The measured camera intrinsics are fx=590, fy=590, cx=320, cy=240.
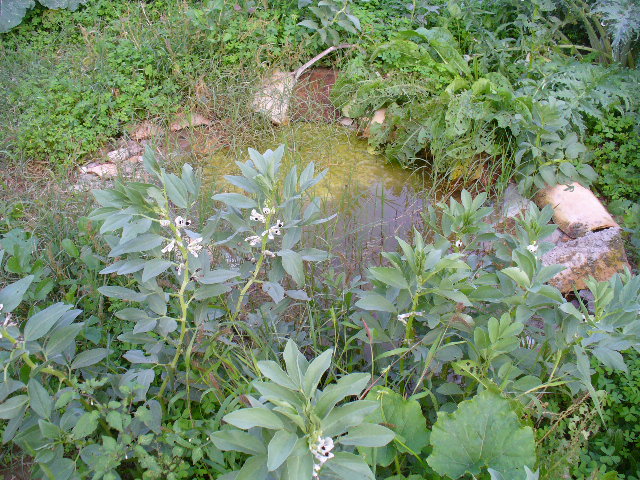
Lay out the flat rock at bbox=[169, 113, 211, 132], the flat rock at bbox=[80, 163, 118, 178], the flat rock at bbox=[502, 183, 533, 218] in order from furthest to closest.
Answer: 1. the flat rock at bbox=[169, 113, 211, 132]
2. the flat rock at bbox=[80, 163, 118, 178]
3. the flat rock at bbox=[502, 183, 533, 218]

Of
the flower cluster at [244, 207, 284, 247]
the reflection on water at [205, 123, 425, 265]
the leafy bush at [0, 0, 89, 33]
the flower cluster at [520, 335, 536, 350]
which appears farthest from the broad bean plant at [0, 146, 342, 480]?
the leafy bush at [0, 0, 89, 33]

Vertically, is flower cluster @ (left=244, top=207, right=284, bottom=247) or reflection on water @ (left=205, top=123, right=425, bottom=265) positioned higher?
flower cluster @ (left=244, top=207, right=284, bottom=247)

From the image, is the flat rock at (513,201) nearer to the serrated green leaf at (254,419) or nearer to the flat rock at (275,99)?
the flat rock at (275,99)

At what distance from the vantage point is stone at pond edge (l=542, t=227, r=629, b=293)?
113 inches

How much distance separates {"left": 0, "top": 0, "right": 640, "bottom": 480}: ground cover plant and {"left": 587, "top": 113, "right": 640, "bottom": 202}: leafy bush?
0.02 meters

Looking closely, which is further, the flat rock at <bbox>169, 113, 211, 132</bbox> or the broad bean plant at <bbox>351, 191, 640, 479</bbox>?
the flat rock at <bbox>169, 113, 211, 132</bbox>

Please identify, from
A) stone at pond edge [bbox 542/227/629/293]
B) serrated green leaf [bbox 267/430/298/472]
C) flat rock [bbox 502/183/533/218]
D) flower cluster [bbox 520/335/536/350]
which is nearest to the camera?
serrated green leaf [bbox 267/430/298/472]

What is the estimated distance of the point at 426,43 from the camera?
4.39 m

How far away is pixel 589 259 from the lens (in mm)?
2912

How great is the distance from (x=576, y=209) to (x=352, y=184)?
138 cm

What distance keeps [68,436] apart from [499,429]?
1280 mm

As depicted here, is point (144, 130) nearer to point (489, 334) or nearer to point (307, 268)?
point (307, 268)

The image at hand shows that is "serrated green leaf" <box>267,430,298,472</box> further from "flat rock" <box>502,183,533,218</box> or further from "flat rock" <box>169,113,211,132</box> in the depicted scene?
"flat rock" <box>169,113,211,132</box>

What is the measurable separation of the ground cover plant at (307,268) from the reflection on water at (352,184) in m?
0.09
